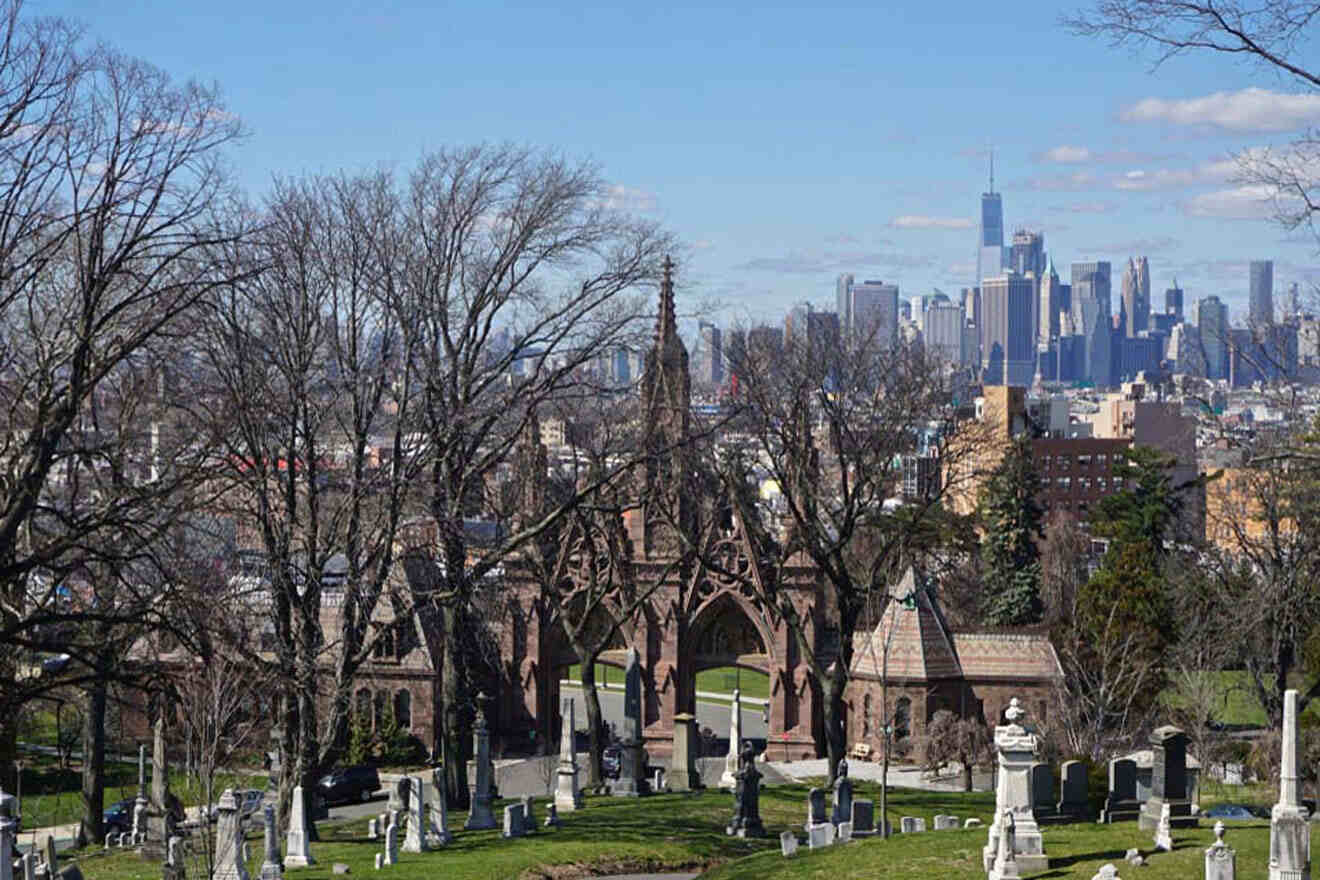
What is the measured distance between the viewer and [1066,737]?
1663 inches

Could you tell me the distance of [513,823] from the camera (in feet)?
101

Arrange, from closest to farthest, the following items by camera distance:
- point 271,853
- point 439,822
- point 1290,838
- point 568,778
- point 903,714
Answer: point 1290,838, point 271,853, point 439,822, point 568,778, point 903,714

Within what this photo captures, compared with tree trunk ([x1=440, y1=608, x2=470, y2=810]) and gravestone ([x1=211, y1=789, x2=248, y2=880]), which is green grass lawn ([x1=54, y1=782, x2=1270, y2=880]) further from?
gravestone ([x1=211, y1=789, x2=248, y2=880])

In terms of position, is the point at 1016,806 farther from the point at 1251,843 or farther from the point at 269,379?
the point at 269,379

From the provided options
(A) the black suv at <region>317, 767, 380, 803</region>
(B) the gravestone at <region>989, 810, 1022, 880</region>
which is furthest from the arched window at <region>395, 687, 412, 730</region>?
(B) the gravestone at <region>989, 810, 1022, 880</region>

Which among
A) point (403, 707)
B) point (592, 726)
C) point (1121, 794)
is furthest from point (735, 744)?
point (403, 707)

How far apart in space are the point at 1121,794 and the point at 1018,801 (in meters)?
5.45

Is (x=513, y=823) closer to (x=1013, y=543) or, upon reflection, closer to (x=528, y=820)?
(x=528, y=820)

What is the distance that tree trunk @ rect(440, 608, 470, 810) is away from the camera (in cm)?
3409

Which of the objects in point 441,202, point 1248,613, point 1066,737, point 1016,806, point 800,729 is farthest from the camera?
point 800,729

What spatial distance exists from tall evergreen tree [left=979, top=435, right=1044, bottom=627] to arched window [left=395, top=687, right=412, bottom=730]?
2665 cm

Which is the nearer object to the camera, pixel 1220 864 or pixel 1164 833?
pixel 1220 864

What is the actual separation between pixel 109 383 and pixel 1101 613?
3240 cm

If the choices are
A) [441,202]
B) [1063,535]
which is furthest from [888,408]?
[1063,535]
